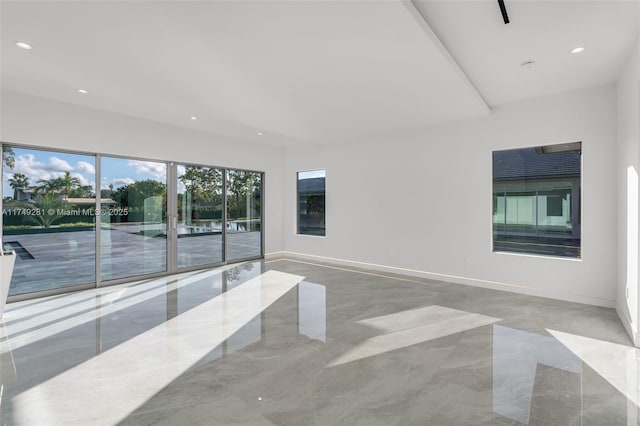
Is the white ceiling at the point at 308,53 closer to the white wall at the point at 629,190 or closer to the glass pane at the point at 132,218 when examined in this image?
the white wall at the point at 629,190

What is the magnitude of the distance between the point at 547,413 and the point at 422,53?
310 cm

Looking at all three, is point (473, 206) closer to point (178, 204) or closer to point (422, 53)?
point (422, 53)

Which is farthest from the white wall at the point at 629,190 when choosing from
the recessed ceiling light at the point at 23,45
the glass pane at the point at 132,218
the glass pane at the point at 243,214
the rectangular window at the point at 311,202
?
the glass pane at the point at 132,218

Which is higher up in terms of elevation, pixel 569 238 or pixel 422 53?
pixel 422 53

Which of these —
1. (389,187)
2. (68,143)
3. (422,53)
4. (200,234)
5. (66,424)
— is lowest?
(66,424)

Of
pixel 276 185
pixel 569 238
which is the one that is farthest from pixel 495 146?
pixel 276 185

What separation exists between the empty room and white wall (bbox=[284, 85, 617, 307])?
32 millimetres

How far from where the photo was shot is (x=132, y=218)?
5691 millimetres

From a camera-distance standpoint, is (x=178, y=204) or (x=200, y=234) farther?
(x=200, y=234)

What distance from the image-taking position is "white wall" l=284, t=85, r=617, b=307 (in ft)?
14.2

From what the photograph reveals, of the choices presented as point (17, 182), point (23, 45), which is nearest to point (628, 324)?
point (23, 45)

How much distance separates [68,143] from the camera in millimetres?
4895

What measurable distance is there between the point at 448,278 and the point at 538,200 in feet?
6.23

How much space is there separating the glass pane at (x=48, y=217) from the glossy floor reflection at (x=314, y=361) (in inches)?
24.4
